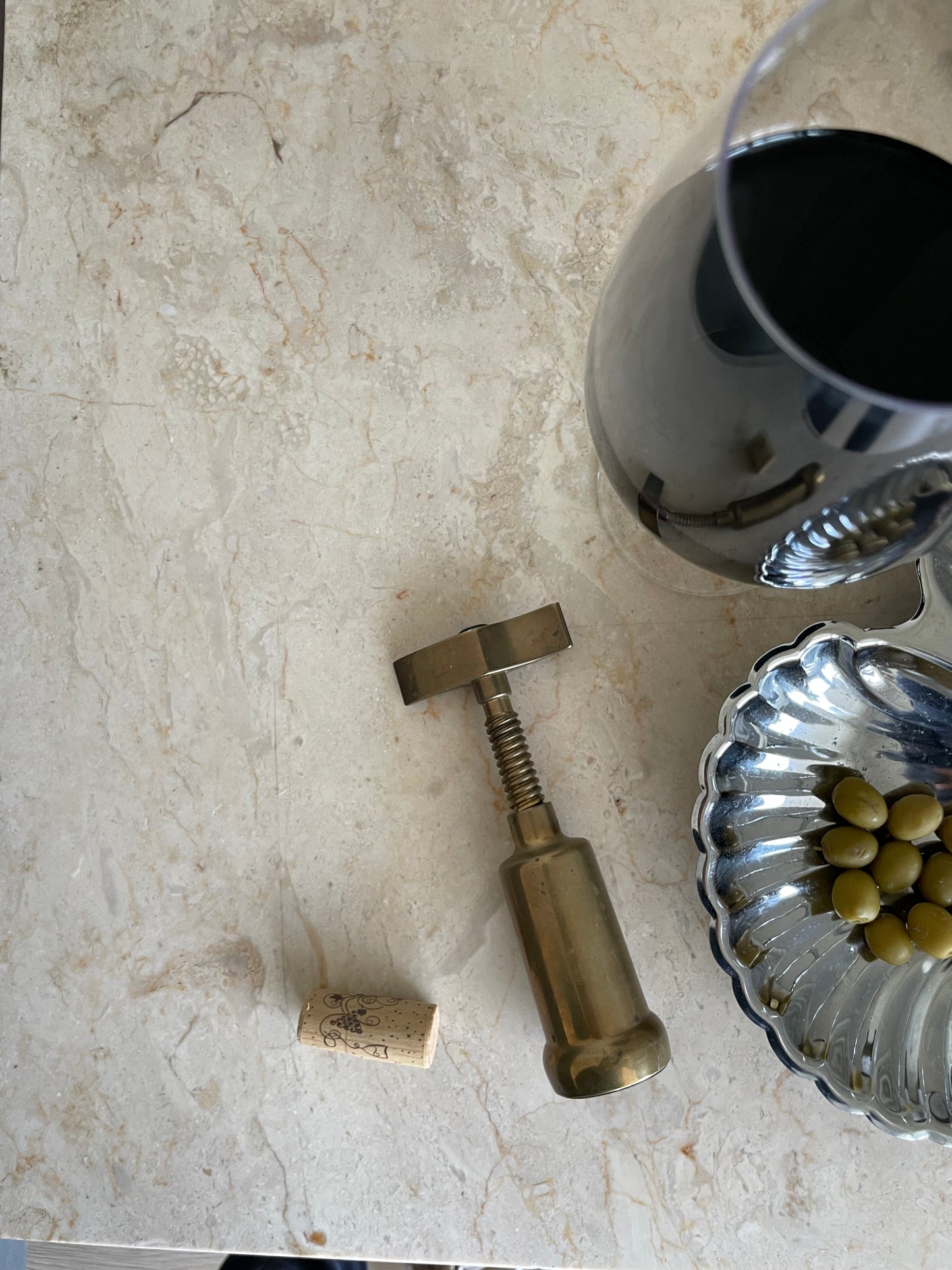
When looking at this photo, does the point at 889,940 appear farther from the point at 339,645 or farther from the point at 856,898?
the point at 339,645

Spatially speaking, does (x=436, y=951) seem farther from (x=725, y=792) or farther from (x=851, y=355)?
(x=851, y=355)

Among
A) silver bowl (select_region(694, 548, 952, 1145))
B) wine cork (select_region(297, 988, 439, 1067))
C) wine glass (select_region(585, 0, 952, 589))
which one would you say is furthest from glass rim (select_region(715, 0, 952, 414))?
wine cork (select_region(297, 988, 439, 1067))

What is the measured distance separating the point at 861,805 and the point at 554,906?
151 mm

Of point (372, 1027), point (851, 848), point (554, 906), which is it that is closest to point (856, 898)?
point (851, 848)

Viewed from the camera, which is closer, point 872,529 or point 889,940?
point 872,529

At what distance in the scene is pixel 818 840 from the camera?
1.44ft

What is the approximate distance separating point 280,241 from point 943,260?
0.35 metres

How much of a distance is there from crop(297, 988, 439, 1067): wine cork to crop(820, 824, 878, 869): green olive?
212 mm

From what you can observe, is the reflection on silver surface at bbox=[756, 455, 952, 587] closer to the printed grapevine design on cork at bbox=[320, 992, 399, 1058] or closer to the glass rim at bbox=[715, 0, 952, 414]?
the glass rim at bbox=[715, 0, 952, 414]

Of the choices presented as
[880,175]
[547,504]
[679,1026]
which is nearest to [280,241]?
[547,504]

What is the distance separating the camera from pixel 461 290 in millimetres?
498

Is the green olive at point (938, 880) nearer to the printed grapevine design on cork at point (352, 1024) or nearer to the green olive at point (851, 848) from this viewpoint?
the green olive at point (851, 848)

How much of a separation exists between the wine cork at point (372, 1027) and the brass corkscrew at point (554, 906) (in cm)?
6

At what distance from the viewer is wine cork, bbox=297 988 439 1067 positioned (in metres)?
0.44
